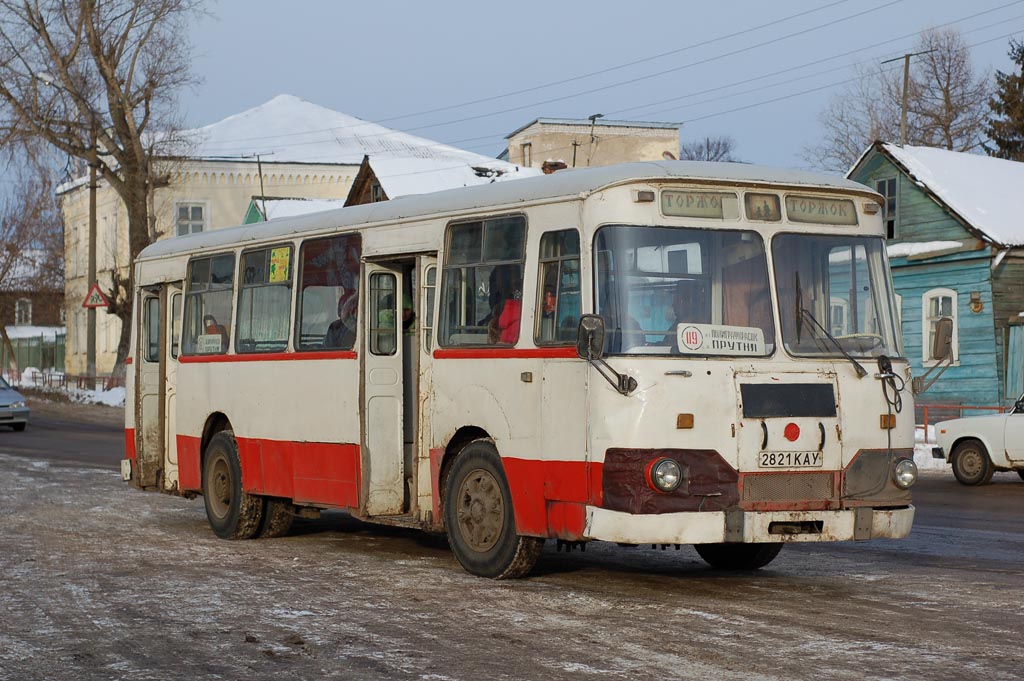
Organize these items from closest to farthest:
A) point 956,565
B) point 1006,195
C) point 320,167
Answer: point 956,565 < point 1006,195 < point 320,167

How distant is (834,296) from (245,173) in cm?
5738

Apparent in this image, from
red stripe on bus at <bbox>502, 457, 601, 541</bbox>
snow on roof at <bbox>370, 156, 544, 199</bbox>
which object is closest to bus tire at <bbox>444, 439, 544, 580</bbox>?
red stripe on bus at <bbox>502, 457, 601, 541</bbox>

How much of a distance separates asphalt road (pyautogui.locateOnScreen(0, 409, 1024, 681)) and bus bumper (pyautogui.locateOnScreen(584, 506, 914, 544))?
0.43 m

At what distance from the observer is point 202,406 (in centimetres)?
1534

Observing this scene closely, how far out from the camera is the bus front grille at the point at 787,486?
1012 cm

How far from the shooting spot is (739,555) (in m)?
12.0

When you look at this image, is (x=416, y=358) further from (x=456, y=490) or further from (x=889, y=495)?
(x=889, y=495)

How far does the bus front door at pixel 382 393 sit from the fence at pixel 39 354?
70465 mm

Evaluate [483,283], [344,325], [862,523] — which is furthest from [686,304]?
[344,325]

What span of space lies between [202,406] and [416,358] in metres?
3.78

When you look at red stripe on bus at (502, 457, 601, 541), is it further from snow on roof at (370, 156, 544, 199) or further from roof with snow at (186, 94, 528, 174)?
roof with snow at (186, 94, 528, 174)

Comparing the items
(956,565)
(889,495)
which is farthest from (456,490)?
(956,565)

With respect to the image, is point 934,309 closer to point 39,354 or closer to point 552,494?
point 552,494

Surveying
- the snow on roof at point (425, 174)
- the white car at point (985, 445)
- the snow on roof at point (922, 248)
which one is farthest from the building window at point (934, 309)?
the snow on roof at point (425, 174)
